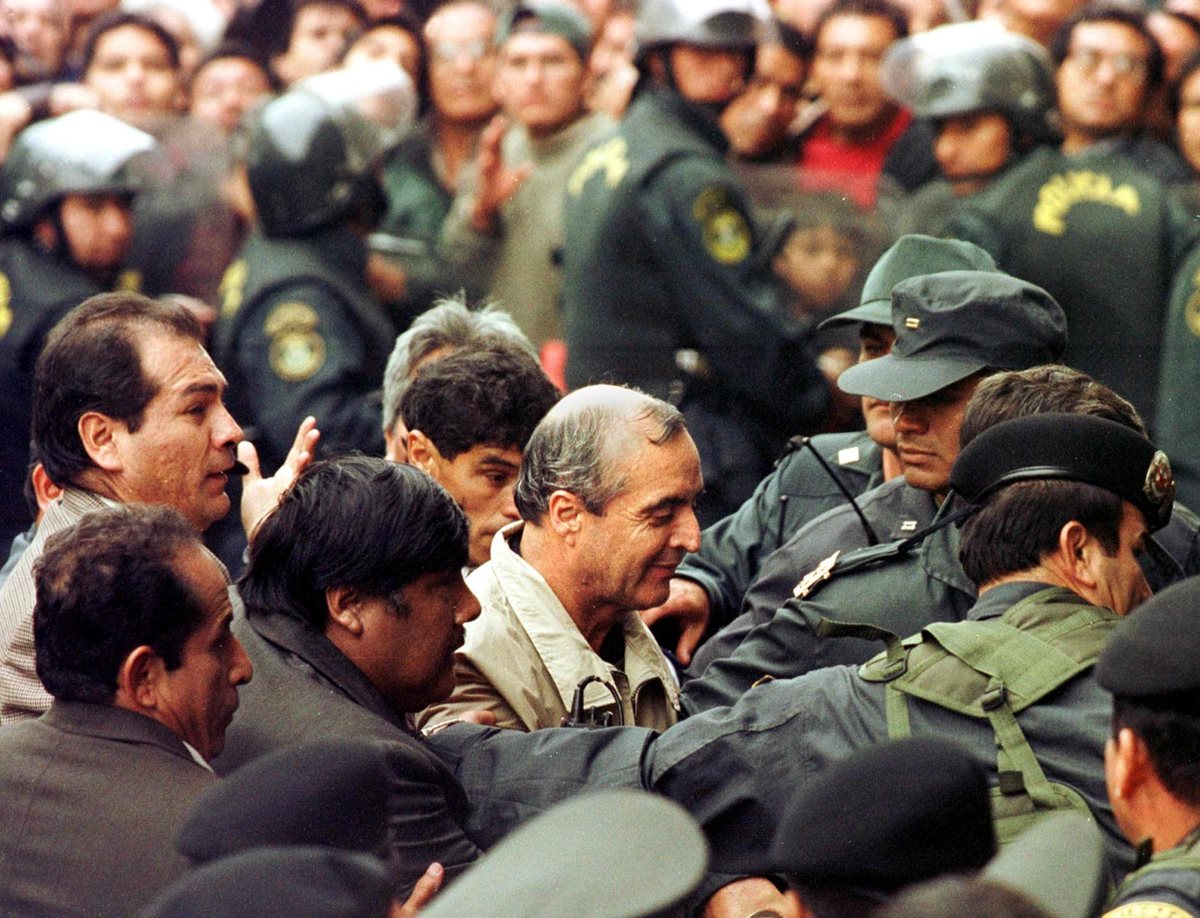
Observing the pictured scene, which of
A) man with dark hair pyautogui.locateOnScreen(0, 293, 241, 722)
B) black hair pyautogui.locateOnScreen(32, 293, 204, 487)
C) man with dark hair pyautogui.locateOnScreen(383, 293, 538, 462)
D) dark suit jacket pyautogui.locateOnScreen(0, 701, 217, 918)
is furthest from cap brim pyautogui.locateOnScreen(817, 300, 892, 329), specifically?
dark suit jacket pyautogui.locateOnScreen(0, 701, 217, 918)

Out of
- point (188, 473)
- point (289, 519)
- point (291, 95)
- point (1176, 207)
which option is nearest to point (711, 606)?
point (188, 473)

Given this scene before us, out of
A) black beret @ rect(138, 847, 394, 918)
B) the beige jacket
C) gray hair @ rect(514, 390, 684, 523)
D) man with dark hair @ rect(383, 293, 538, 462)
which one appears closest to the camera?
black beret @ rect(138, 847, 394, 918)

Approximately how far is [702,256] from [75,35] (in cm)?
438

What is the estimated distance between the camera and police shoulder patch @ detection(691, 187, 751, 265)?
6770 millimetres

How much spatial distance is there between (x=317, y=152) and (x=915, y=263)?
3.28m

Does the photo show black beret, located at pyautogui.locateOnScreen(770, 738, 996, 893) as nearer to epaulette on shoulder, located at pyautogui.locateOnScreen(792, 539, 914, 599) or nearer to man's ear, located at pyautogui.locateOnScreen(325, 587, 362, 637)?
man's ear, located at pyautogui.locateOnScreen(325, 587, 362, 637)

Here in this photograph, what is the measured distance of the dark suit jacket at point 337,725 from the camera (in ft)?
9.87

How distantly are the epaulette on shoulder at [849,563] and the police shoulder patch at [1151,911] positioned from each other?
1223 millimetres

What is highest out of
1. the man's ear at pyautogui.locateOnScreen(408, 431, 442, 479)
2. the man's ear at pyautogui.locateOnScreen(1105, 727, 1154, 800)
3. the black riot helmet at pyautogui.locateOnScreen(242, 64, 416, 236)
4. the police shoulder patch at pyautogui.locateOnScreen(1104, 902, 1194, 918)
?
the man's ear at pyautogui.locateOnScreen(1105, 727, 1154, 800)

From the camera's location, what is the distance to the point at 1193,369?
6457 mm

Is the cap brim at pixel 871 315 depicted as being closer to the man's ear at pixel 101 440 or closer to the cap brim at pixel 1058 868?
the man's ear at pixel 101 440

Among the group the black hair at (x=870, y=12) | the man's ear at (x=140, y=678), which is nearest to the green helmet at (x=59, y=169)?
the black hair at (x=870, y=12)

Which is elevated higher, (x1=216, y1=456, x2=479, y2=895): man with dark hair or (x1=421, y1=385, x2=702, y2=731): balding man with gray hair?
(x1=216, y1=456, x2=479, y2=895): man with dark hair

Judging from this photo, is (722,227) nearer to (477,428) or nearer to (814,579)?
(477,428)
